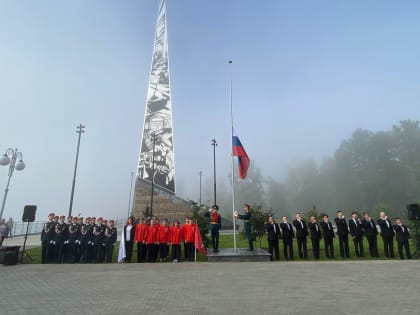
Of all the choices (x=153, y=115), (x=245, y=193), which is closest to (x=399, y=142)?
(x=245, y=193)

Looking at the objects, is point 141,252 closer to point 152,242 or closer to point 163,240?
point 152,242

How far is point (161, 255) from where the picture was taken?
1143 centimetres

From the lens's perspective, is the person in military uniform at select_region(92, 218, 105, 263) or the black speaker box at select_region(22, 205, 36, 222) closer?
the person in military uniform at select_region(92, 218, 105, 263)

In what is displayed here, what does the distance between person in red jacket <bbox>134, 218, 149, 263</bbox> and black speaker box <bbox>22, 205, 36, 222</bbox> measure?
14.0 ft

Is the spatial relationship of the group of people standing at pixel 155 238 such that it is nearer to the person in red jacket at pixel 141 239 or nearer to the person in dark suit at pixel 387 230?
the person in red jacket at pixel 141 239

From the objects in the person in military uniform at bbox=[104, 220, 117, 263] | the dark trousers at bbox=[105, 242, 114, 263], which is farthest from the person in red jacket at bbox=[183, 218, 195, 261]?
the dark trousers at bbox=[105, 242, 114, 263]

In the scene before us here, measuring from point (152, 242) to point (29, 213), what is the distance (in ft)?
16.7

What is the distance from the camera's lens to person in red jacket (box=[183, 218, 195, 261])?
11414mm

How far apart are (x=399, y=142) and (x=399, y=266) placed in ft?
162

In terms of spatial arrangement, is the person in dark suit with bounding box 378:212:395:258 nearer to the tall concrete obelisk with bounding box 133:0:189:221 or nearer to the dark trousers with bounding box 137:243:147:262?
the dark trousers with bounding box 137:243:147:262

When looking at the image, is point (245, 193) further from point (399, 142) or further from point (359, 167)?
point (399, 142)

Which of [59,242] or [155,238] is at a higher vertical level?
[155,238]

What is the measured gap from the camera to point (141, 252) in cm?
1145

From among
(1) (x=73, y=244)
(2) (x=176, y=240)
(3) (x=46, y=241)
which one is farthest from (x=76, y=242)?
(2) (x=176, y=240)
